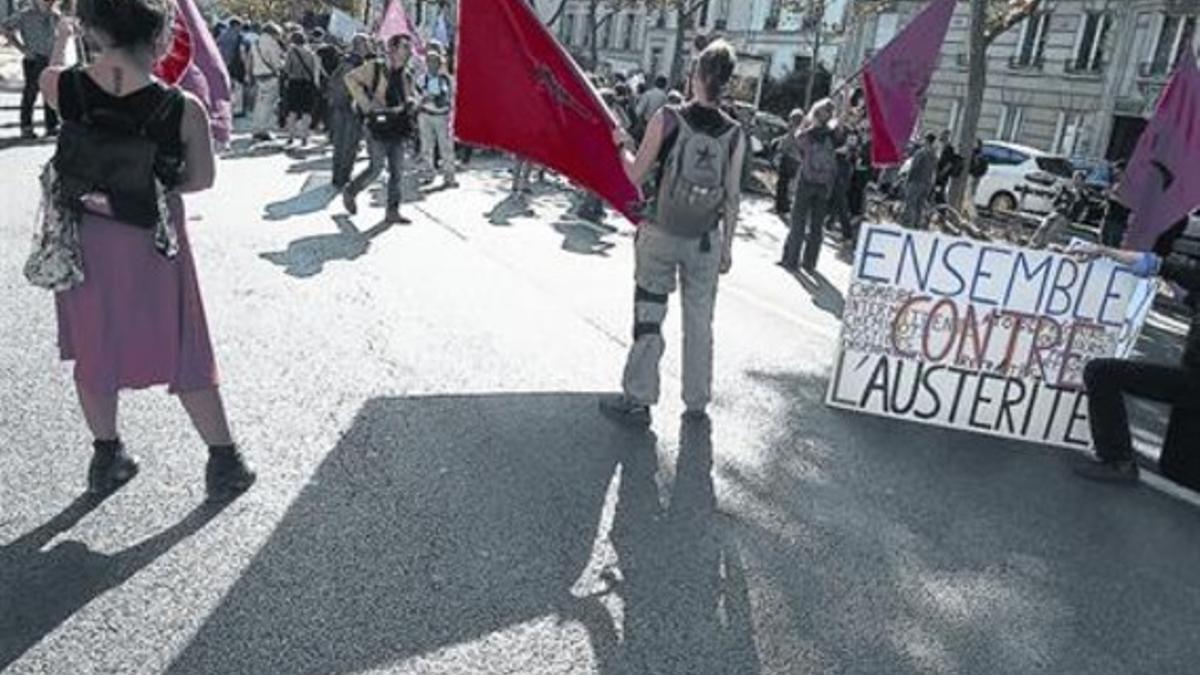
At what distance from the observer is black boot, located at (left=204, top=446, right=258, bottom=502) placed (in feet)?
13.6

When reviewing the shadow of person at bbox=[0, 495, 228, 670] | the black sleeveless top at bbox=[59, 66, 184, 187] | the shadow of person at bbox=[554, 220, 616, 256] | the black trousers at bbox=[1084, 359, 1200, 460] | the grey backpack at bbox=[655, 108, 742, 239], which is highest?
the black sleeveless top at bbox=[59, 66, 184, 187]

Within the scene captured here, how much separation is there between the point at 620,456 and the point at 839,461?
45.2 inches

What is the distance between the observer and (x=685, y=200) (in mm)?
5320

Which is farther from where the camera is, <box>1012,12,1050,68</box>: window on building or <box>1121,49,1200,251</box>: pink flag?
<box>1012,12,1050,68</box>: window on building

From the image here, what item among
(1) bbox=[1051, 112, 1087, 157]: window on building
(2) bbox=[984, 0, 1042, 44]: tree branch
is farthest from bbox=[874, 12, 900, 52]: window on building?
(2) bbox=[984, 0, 1042, 44]: tree branch

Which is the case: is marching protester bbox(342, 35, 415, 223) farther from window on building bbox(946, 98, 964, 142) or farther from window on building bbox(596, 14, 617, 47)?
window on building bbox(596, 14, 617, 47)

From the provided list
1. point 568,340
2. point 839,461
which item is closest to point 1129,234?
point 839,461

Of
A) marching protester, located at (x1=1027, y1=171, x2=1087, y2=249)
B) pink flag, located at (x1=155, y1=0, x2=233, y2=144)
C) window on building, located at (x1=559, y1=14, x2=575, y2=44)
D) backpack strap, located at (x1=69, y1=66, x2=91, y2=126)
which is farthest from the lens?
window on building, located at (x1=559, y1=14, x2=575, y2=44)

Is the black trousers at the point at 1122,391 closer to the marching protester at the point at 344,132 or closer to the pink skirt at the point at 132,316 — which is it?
the pink skirt at the point at 132,316

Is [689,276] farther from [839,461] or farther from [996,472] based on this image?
[996,472]

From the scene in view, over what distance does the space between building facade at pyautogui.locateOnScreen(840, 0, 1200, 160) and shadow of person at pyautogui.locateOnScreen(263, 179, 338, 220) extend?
967 inches

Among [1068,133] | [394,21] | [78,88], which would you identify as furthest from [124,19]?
[1068,133]

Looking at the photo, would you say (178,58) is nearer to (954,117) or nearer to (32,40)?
(32,40)

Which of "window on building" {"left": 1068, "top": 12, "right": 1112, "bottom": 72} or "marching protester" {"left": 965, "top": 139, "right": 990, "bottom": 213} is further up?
"window on building" {"left": 1068, "top": 12, "right": 1112, "bottom": 72}
